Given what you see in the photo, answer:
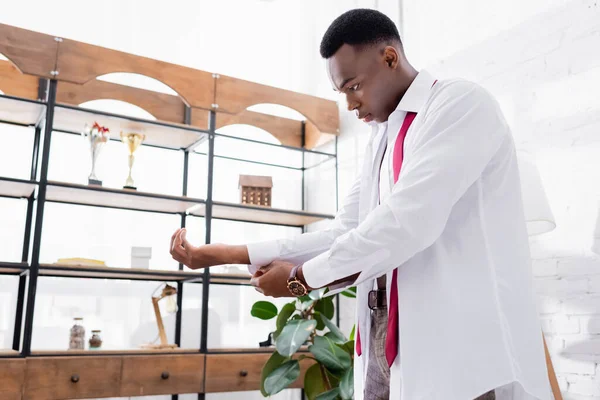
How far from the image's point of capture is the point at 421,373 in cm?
99

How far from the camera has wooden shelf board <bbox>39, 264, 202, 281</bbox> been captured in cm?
309

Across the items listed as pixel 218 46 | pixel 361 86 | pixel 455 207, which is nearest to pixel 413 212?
pixel 455 207

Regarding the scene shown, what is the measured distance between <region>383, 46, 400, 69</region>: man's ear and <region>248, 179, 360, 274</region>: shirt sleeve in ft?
1.03

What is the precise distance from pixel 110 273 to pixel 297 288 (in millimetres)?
2419

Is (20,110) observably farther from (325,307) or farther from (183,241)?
(183,241)

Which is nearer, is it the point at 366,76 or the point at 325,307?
the point at 366,76

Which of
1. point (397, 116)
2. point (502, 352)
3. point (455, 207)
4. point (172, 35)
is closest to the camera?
point (502, 352)

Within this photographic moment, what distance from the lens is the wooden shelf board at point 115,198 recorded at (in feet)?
10.5

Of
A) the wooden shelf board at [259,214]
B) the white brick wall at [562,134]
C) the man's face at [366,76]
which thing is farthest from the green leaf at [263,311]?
the man's face at [366,76]

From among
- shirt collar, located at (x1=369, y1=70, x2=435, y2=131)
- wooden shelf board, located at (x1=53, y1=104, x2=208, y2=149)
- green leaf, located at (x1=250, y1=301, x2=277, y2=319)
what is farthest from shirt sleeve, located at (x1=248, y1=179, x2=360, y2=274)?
wooden shelf board, located at (x1=53, y1=104, x2=208, y2=149)

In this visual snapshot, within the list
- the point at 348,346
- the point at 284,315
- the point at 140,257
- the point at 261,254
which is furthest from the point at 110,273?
the point at 261,254

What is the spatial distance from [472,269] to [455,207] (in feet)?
0.42

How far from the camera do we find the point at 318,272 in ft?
3.69

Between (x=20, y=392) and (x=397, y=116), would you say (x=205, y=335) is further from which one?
(x=397, y=116)
